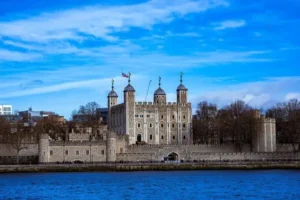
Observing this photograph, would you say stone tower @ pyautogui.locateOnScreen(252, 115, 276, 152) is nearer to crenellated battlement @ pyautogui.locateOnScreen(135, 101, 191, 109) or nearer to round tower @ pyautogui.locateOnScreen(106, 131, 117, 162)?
crenellated battlement @ pyautogui.locateOnScreen(135, 101, 191, 109)

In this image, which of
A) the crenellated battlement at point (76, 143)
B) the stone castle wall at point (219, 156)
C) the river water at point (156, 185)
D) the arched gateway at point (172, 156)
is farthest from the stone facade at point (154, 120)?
the river water at point (156, 185)

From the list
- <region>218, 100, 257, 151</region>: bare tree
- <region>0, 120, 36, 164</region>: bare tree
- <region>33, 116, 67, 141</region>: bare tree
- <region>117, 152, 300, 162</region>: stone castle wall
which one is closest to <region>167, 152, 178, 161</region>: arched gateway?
<region>117, 152, 300, 162</region>: stone castle wall

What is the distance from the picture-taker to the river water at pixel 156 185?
2441 inches

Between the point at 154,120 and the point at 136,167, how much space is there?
2651 cm

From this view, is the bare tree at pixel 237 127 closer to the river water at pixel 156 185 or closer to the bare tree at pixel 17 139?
the river water at pixel 156 185

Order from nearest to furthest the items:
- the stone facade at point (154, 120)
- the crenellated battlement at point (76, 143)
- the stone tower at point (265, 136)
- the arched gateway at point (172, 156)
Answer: the crenellated battlement at point (76, 143)
the arched gateway at point (172, 156)
the stone tower at point (265, 136)
the stone facade at point (154, 120)

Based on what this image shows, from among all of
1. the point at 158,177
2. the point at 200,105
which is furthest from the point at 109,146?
the point at 200,105

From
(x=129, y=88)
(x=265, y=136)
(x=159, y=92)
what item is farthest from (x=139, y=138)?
(x=265, y=136)

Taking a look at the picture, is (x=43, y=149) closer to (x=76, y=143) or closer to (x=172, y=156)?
(x=76, y=143)

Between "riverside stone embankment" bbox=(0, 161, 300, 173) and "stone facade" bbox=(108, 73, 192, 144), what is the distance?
917 inches

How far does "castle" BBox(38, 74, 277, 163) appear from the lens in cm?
9794

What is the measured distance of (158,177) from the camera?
81.6 m

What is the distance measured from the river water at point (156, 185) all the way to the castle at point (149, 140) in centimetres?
897

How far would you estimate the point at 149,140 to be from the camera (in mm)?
118062
